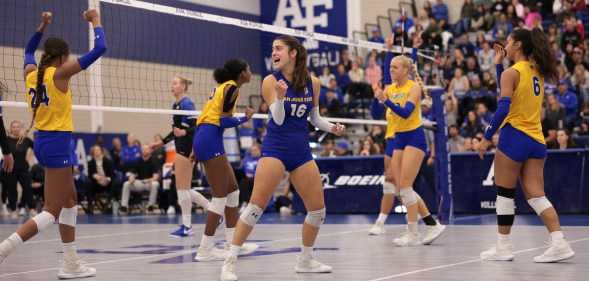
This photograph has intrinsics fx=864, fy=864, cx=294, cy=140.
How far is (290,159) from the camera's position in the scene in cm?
668

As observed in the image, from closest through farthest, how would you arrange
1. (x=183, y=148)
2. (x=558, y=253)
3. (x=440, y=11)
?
(x=558, y=253) → (x=183, y=148) → (x=440, y=11)

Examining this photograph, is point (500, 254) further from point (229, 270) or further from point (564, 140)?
point (564, 140)

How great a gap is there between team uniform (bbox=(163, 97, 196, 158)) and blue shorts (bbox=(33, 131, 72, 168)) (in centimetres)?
396

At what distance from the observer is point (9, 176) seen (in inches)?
726

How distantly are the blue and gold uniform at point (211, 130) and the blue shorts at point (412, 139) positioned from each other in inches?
85.1

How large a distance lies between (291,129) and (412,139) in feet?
11.2

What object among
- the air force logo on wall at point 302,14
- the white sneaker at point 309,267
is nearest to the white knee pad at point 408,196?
the white sneaker at point 309,267

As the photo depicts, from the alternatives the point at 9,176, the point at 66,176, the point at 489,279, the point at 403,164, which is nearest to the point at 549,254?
the point at 489,279

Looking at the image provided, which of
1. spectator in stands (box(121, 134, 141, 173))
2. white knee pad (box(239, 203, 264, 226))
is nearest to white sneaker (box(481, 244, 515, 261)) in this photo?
white knee pad (box(239, 203, 264, 226))

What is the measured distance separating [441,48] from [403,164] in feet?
44.9

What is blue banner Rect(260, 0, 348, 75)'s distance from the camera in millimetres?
26578

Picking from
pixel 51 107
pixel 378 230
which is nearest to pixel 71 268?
pixel 51 107

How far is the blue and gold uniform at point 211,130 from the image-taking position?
28.6 ft

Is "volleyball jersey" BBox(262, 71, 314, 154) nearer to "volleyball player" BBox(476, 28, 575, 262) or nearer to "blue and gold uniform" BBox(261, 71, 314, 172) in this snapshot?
"blue and gold uniform" BBox(261, 71, 314, 172)
